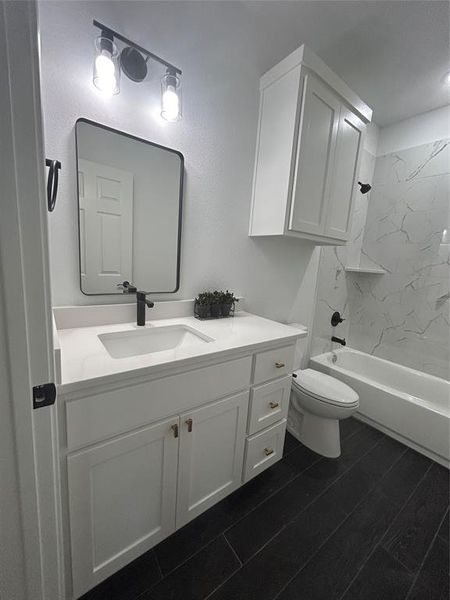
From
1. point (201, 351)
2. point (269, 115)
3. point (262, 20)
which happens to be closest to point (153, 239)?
point (201, 351)

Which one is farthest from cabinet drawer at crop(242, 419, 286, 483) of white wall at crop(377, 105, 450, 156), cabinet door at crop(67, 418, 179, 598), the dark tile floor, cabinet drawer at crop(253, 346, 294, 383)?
white wall at crop(377, 105, 450, 156)

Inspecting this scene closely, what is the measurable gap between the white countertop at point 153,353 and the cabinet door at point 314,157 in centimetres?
62

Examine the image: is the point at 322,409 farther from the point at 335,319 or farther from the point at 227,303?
the point at 335,319

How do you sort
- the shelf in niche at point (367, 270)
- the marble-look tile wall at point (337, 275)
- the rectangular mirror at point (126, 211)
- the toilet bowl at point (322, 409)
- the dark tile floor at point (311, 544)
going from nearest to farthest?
1. the dark tile floor at point (311, 544)
2. the rectangular mirror at point (126, 211)
3. the toilet bowl at point (322, 409)
4. the marble-look tile wall at point (337, 275)
5. the shelf in niche at point (367, 270)

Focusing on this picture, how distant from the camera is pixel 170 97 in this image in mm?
1146

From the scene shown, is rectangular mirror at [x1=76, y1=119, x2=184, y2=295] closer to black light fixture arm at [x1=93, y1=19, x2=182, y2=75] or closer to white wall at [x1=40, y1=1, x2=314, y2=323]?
white wall at [x1=40, y1=1, x2=314, y2=323]

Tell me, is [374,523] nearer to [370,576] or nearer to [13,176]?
[370,576]

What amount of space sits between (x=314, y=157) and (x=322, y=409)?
150cm

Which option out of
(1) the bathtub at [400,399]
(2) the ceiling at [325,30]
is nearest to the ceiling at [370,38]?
(2) the ceiling at [325,30]

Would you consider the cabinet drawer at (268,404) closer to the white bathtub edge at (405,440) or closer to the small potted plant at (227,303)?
the small potted plant at (227,303)

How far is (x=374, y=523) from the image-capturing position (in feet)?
4.00

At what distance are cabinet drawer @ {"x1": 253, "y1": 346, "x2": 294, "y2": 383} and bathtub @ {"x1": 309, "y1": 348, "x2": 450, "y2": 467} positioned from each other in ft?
3.42

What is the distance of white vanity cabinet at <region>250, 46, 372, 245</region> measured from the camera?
1.30 metres

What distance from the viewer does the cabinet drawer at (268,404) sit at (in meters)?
1.19
